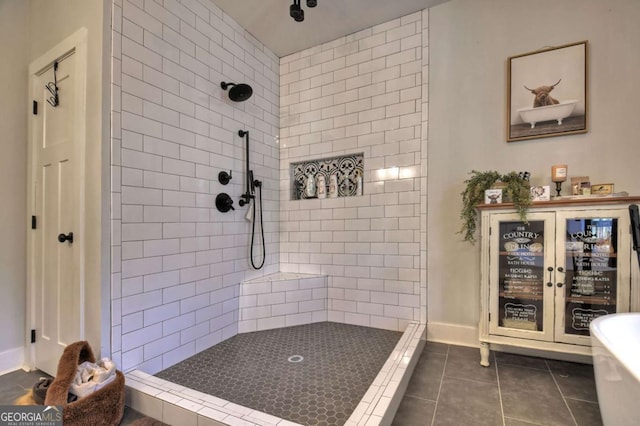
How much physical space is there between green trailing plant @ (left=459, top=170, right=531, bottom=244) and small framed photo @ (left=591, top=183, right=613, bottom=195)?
37cm

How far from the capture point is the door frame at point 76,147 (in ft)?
5.79

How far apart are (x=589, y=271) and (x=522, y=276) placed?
0.35m

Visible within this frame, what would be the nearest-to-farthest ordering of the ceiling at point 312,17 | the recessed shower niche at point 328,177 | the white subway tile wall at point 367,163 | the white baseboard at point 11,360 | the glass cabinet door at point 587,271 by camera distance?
the glass cabinet door at point 587,271, the white baseboard at point 11,360, the ceiling at point 312,17, the white subway tile wall at point 367,163, the recessed shower niche at point 328,177

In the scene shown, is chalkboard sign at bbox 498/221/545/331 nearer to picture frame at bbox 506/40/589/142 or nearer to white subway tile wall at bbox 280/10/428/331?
white subway tile wall at bbox 280/10/428/331

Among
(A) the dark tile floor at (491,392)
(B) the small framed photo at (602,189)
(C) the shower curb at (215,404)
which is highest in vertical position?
(B) the small framed photo at (602,189)

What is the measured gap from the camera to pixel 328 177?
→ 9.99 feet

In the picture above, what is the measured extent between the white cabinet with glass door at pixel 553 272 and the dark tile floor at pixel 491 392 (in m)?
0.18

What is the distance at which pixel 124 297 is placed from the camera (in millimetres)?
1751

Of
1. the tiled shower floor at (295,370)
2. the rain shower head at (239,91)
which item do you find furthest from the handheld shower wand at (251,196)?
the tiled shower floor at (295,370)

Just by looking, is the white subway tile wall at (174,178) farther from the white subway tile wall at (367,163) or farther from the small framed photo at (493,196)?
the small framed photo at (493,196)

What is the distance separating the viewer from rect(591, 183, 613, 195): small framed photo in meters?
1.82

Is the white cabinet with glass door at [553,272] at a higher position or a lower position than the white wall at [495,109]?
lower

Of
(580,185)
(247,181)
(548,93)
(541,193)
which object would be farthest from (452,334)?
(247,181)

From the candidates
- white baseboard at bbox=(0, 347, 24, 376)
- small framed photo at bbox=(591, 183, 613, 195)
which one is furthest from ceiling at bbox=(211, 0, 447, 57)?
white baseboard at bbox=(0, 347, 24, 376)
